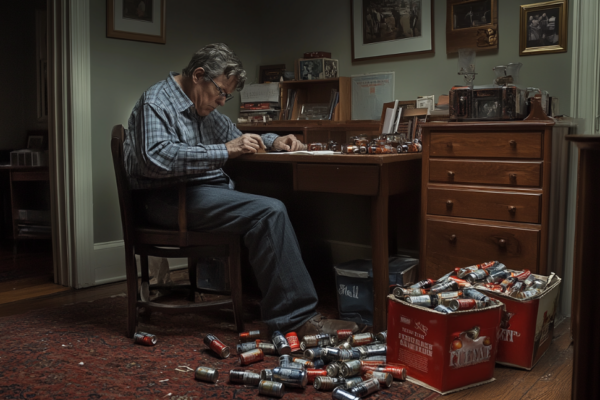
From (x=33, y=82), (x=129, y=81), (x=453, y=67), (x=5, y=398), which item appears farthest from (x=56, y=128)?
→ (x=33, y=82)

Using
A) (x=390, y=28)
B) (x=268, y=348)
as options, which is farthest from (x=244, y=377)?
(x=390, y=28)

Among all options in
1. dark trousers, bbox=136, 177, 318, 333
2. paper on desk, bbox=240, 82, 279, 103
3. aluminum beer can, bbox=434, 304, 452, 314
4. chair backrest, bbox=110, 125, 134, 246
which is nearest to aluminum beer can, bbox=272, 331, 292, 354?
dark trousers, bbox=136, 177, 318, 333

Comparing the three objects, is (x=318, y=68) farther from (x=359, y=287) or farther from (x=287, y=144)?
(x=359, y=287)

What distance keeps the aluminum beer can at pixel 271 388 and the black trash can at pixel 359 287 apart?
0.87 meters

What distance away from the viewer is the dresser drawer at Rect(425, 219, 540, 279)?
230cm

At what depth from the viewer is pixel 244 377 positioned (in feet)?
6.19

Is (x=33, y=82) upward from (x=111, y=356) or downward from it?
upward

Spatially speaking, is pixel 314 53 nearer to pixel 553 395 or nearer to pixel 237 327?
pixel 237 327

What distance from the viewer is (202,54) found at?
2443 millimetres

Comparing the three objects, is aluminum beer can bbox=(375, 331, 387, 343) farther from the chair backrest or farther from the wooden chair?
the chair backrest

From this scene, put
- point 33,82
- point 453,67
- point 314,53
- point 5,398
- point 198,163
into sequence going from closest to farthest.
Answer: point 5,398, point 198,163, point 453,67, point 314,53, point 33,82

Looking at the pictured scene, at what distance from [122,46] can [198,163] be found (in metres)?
1.46

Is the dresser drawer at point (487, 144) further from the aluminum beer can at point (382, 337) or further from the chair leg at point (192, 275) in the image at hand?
the chair leg at point (192, 275)

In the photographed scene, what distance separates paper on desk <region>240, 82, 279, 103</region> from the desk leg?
1.74 metres
